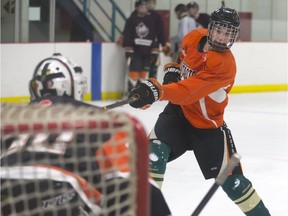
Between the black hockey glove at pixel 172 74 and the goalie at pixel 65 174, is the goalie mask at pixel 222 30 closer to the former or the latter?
the black hockey glove at pixel 172 74

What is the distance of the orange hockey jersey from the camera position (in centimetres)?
327

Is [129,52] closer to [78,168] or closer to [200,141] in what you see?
[200,141]

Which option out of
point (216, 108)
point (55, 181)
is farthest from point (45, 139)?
point (216, 108)

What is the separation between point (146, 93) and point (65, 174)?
3.87ft

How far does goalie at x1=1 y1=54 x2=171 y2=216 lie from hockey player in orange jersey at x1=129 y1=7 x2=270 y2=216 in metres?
1.14

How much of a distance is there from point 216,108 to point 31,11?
16.8 feet

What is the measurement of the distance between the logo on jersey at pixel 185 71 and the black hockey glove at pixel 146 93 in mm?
313

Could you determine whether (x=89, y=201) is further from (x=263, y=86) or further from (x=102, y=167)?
(x=263, y=86)

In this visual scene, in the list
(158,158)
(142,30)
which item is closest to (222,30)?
(158,158)

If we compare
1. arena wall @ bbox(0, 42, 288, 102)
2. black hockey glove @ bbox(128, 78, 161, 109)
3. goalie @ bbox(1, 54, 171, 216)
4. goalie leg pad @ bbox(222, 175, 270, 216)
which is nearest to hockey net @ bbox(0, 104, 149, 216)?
goalie @ bbox(1, 54, 171, 216)

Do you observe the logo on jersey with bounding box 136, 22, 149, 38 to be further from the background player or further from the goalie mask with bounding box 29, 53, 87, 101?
the goalie mask with bounding box 29, 53, 87, 101

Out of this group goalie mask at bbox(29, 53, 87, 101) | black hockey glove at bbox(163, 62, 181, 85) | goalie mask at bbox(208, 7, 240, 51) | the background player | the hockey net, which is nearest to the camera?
the hockey net

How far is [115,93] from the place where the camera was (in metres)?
8.88

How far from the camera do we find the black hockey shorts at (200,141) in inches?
136
